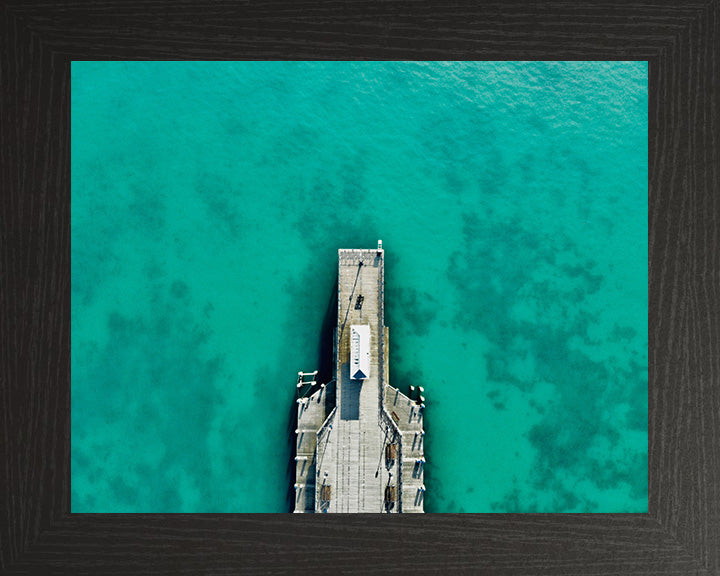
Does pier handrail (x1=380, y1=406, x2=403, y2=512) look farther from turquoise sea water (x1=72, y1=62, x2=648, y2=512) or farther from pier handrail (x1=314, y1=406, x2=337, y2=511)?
pier handrail (x1=314, y1=406, x2=337, y2=511)

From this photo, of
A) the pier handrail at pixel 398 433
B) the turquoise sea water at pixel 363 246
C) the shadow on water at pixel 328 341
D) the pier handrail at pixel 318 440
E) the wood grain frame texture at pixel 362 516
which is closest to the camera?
the wood grain frame texture at pixel 362 516

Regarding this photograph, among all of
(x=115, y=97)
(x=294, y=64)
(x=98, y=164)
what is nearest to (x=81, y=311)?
(x=98, y=164)

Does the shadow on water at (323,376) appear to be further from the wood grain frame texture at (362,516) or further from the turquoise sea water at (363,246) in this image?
the wood grain frame texture at (362,516)

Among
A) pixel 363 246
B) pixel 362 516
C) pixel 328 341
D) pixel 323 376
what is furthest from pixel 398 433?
pixel 362 516

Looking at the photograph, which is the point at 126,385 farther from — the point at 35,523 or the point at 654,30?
the point at 654,30

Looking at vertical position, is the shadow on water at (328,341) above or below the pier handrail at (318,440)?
above

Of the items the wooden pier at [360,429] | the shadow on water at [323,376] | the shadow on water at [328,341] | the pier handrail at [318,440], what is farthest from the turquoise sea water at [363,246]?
the pier handrail at [318,440]
